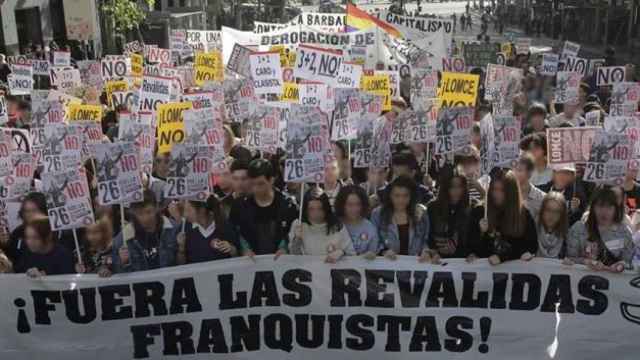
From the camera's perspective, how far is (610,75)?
11.0m

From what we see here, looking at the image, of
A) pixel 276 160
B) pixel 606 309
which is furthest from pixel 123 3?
pixel 606 309

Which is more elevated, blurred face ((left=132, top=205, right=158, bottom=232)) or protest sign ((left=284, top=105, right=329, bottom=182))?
protest sign ((left=284, top=105, right=329, bottom=182))

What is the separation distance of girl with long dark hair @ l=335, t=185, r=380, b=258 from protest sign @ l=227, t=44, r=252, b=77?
17.3 ft

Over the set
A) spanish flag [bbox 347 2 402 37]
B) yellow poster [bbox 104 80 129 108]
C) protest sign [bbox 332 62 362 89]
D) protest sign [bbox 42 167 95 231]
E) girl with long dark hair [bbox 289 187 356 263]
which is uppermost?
spanish flag [bbox 347 2 402 37]

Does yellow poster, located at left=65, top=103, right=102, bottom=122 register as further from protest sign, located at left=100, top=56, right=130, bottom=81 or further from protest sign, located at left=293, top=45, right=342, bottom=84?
protest sign, located at left=100, top=56, right=130, bottom=81

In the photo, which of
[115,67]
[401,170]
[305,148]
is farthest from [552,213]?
[115,67]

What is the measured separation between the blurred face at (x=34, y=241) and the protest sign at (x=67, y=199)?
252 mm

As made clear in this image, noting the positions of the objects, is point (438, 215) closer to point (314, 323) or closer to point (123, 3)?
point (314, 323)

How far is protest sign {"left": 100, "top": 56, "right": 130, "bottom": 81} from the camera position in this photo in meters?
12.4

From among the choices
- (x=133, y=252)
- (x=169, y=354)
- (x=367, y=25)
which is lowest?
(x=169, y=354)

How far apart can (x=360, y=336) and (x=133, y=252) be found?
1.91m

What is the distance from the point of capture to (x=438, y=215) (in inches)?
249

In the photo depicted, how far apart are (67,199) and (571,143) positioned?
4262 millimetres

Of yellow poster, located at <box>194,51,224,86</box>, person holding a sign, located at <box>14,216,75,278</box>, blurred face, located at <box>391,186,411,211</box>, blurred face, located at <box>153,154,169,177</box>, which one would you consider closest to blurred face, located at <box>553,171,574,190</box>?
blurred face, located at <box>391,186,411,211</box>
